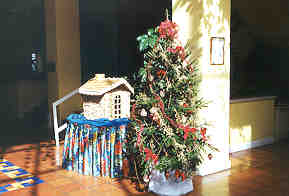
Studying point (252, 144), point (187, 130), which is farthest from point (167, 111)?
point (252, 144)

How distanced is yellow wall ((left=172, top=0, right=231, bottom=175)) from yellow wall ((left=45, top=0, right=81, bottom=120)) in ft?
9.62

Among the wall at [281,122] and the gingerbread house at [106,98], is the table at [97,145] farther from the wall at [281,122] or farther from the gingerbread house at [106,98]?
the wall at [281,122]

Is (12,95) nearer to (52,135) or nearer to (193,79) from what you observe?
(52,135)

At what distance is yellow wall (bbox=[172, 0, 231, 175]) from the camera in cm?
416

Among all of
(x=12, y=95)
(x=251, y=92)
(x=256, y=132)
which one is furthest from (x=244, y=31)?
(x=12, y=95)

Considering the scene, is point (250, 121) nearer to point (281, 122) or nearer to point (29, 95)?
point (281, 122)

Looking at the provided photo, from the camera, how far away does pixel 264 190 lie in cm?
380

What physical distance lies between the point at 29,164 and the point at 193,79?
268 centimetres

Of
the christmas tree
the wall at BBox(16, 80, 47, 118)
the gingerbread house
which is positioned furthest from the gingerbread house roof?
the wall at BBox(16, 80, 47, 118)

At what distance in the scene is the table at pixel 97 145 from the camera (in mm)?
4004

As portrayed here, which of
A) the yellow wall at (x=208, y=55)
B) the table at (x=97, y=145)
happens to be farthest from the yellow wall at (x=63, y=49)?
the yellow wall at (x=208, y=55)

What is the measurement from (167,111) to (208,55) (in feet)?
3.58

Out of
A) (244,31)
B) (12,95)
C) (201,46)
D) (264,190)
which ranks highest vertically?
(244,31)

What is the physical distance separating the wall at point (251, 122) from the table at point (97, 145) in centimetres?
207
